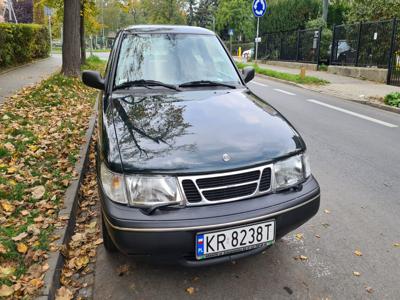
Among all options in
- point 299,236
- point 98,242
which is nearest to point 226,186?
point 299,236

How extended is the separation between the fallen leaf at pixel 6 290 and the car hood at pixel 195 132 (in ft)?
3.56

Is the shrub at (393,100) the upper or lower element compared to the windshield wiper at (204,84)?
lower

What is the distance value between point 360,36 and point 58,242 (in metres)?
16.8

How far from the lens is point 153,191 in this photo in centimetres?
237

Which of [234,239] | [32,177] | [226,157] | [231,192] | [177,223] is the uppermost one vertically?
[226,157]

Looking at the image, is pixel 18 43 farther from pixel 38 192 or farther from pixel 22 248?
pixel 22 248

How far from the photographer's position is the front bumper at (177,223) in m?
2.28

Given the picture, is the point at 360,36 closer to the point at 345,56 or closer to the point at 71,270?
the point at 345,56

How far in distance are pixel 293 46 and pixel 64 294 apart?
941 inches

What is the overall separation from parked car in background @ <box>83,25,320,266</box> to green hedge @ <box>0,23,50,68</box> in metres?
13.4

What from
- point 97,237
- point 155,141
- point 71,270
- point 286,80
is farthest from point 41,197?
point 286,80

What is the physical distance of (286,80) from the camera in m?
16.2

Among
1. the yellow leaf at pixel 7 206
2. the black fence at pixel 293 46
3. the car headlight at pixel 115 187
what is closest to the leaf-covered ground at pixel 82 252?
the yellow leaf at pixel 7 206

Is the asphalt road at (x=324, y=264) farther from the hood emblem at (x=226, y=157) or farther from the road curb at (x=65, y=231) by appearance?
the hood emblem at (x=226, y=157)
